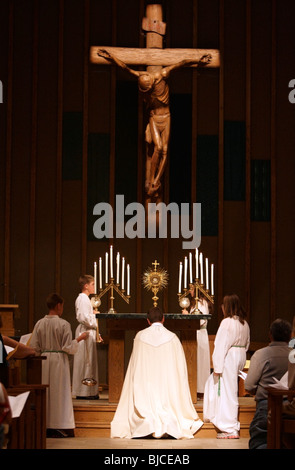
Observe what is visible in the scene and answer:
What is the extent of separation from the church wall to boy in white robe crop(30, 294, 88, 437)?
307 cm

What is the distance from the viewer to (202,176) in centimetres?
1138

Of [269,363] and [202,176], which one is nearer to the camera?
[269,363]

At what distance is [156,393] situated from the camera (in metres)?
7.71

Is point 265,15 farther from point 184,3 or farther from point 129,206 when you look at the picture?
point 129,206

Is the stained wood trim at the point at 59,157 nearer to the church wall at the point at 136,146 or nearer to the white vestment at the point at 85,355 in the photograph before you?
the church wall at the point at 136,146

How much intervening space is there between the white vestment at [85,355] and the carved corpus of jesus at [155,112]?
7.00 ft

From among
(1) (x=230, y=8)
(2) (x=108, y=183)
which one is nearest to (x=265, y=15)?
(1) (x=230, y=8)

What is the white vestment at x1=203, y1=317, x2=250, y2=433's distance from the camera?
7.89m

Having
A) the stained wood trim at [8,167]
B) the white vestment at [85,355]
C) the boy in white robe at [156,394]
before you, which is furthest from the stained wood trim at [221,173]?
the boy in white robe at [156,394]

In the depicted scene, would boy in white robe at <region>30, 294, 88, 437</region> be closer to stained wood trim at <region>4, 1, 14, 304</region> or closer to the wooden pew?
the wooden pew

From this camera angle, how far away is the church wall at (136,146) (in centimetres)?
1118

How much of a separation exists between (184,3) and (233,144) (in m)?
2.06

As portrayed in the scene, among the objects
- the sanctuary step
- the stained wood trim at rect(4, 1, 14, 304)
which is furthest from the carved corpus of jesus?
the sanctuary step

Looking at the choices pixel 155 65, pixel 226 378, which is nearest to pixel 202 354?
pixel 226 378
